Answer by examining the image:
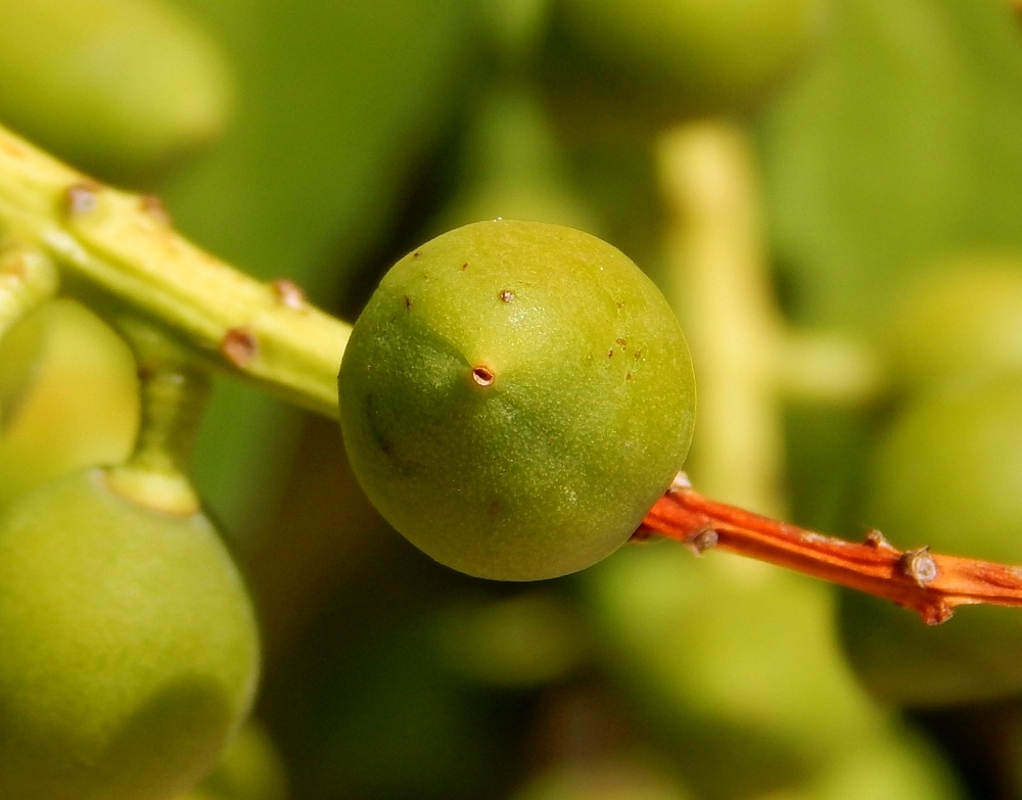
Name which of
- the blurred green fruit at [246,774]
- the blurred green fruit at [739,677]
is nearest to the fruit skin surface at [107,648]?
the blurred green fruit at [246,774]

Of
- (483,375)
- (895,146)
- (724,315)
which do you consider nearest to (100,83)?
(483,375)

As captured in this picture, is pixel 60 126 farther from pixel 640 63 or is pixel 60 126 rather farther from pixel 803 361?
pixel 803 361

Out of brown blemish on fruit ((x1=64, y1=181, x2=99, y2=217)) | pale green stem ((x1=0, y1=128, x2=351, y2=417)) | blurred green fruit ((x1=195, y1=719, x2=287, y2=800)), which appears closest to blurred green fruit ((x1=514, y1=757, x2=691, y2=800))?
blurred green fruit ((x1=195, y1=719, x2=287, y2=800))

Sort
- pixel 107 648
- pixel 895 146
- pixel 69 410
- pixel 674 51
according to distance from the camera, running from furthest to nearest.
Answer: pixel 895 146 → pixel 69 410 → pixel 674 51 → pixel 107 648

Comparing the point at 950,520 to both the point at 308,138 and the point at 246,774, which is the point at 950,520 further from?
the point at 308,138

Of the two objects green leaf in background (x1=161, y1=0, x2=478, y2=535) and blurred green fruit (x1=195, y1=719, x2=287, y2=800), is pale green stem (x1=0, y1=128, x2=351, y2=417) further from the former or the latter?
green leaf in background (x1=161, y1=0, x2=478, y2=535)

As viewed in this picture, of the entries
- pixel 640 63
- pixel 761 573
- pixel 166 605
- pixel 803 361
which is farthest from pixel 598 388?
pixel 803 361
